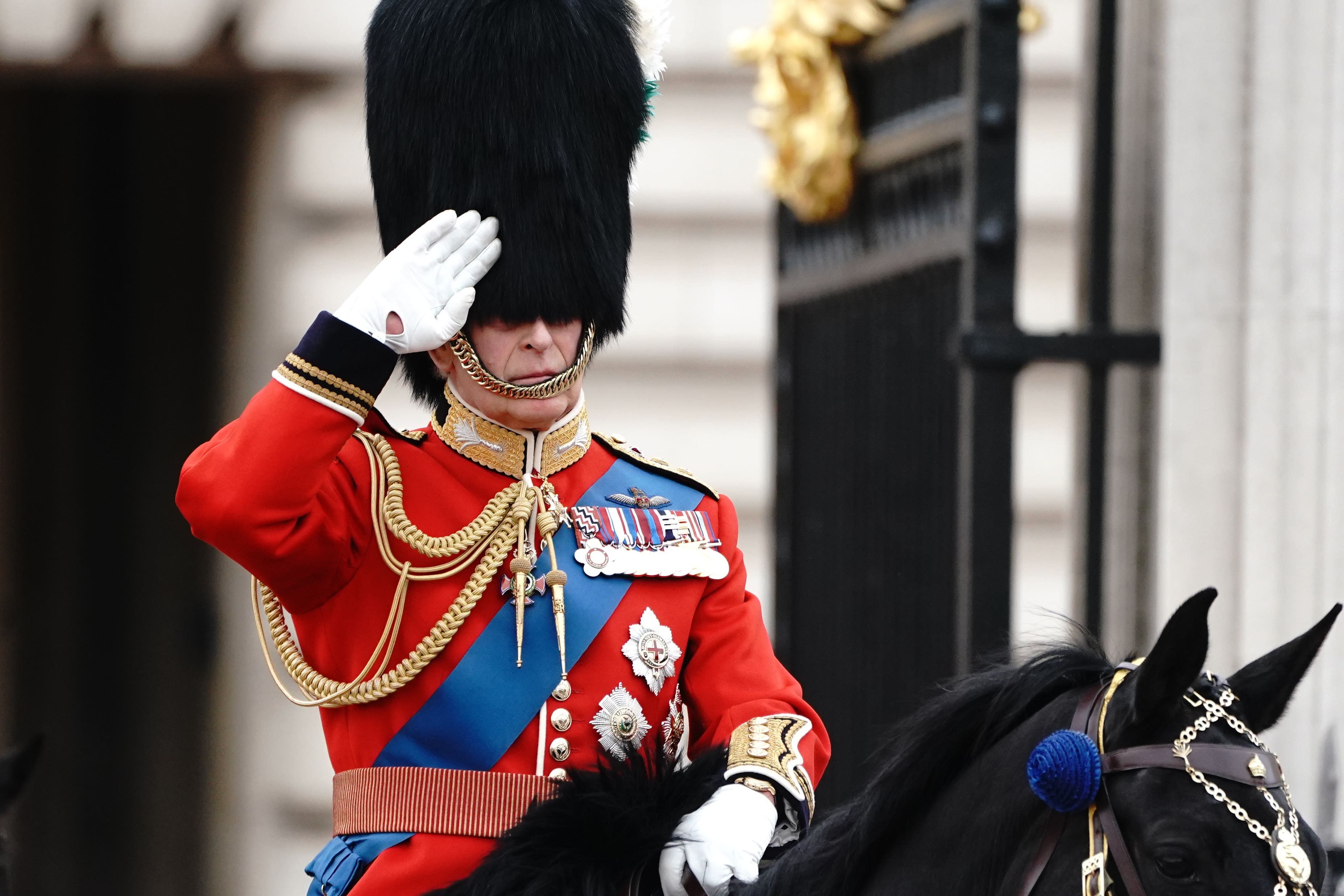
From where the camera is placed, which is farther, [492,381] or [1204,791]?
[492,381]

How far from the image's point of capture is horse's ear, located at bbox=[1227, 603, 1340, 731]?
2156mm

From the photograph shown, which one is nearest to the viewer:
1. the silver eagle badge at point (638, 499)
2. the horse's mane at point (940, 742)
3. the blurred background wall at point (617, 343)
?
the horse's mane at point (940, 742)

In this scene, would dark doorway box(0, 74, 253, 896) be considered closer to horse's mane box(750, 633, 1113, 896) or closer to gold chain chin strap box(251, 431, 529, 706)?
gold chain chin strap box(251, 431, 529, 706)

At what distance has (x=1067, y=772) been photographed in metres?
2.06

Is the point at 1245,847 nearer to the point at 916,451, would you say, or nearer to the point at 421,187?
the point at 421,187

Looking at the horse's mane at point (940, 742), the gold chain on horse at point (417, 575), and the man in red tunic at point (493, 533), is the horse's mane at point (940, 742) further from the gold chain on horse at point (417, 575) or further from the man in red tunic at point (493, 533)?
the gold chain on horse at point (417, 575)

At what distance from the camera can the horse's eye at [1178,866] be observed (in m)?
2.00

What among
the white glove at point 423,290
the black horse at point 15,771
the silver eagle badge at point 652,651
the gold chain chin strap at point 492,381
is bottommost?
the black horse at point 15,771

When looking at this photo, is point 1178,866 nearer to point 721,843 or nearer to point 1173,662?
point 1173,662

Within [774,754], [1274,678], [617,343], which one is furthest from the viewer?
[617,343]

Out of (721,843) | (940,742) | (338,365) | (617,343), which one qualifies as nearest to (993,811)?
(940,742)

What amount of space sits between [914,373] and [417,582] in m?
2.42

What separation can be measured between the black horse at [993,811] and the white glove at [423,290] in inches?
24.3

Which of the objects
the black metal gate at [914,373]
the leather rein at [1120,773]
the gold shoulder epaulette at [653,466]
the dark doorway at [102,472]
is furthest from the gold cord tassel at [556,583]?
the dark doorway at [102,472]
